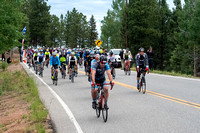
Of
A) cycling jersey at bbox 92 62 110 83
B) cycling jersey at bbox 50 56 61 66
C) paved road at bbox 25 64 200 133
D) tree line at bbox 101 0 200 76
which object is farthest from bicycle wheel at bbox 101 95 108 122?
tree line at bbox 101 0 200 76

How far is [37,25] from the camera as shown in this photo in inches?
3420

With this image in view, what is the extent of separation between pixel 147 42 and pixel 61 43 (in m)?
96.1

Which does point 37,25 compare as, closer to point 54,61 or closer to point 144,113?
point 54,61

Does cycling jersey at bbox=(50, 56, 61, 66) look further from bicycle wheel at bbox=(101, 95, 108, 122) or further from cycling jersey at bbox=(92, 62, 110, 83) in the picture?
bicycle wheel at bbox=(101, 95, 108, 122)

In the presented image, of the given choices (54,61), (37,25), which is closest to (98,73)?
(54,61)

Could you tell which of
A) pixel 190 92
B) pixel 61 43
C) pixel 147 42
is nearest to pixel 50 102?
pixel 190 92

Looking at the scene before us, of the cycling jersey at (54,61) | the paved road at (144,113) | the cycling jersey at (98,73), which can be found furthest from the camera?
the cycling jersey at (54,61)

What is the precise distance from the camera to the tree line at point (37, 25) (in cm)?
1962

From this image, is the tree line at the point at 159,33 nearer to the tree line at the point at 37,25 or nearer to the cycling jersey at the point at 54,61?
the tree line at the point at 37,25

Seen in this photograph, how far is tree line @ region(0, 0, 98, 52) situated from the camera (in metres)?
19.6

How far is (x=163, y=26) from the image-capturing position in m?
62.6

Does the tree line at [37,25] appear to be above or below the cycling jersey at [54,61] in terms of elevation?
above

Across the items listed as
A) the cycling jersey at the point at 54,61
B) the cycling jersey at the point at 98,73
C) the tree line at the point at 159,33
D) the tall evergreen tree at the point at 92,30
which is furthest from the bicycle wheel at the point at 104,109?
the tall evergreen tree at the point at 92,30

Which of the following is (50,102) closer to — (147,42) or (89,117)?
(89,117)
